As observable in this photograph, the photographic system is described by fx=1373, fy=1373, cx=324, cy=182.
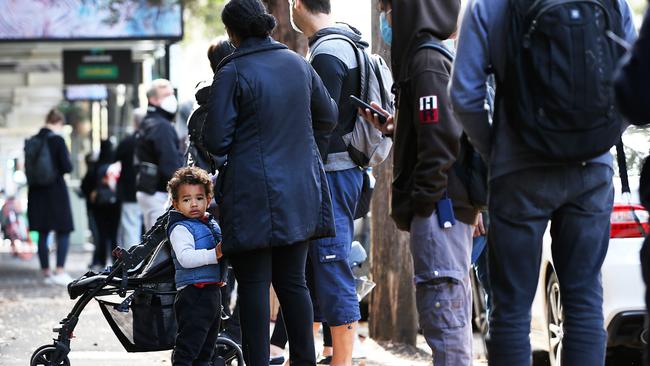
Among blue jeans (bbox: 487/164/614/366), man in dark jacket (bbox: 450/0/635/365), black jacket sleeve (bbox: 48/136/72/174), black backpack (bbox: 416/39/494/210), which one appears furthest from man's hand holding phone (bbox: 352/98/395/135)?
black jacket sleeve (bbox: 48/136/72/174)

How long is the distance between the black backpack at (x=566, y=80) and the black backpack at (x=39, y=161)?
10.8 metres

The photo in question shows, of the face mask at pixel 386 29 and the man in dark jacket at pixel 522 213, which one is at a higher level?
the face mask at pixel 386 29

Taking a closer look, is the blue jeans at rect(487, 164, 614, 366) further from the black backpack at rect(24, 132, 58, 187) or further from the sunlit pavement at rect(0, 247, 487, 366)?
the black backpack at rect(24, 132, 58, 187)

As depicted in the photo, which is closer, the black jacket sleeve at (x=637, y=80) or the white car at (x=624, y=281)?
the black jacket sleeve at (x=637, y=80)

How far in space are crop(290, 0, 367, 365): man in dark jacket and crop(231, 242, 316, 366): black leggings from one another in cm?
75

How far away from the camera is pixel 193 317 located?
6523 mm

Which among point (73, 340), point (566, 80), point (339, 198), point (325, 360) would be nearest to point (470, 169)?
point (566, 80)

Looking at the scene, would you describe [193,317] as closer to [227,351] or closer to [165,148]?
[227,351]

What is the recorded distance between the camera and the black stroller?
22.6ft

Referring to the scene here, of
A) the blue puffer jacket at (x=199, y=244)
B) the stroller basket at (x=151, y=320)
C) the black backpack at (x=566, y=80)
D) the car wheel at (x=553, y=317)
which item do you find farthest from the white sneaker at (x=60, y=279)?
the black backpack at (x=566, y=80)

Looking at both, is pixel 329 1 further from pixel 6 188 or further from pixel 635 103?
pixel 6 188

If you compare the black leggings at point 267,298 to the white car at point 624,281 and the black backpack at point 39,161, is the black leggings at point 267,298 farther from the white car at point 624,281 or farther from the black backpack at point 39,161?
the black backpack at point 39,161

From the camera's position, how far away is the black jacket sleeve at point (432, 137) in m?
5.47

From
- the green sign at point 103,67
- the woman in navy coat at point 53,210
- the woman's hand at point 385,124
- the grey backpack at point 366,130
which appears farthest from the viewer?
the green sign at point 103,67
